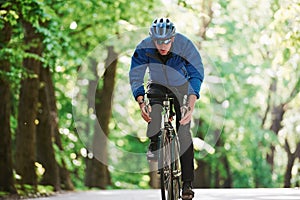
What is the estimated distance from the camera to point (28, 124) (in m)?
16.1

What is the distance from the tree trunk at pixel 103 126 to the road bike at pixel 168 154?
15781mm

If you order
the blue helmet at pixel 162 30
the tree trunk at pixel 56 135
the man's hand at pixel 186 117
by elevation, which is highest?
the blue helmet at pixel 162 30

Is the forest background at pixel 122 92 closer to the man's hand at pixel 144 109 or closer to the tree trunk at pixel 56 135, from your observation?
the tree trunk at pixel 56 135

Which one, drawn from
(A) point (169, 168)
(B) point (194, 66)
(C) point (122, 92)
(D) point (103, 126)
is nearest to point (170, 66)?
(B) point (194, 66)

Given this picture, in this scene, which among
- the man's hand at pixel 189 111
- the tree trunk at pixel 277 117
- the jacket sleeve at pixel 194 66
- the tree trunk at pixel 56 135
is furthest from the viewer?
the tree trunk at pixel 277 117

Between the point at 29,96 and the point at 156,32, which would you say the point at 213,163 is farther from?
the point at 156,32

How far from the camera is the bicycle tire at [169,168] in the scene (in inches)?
319

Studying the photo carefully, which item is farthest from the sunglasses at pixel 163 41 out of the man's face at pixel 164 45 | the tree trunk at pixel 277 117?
the tree trunk at pixel 277 117

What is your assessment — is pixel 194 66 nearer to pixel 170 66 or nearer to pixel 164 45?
pixel 170 66

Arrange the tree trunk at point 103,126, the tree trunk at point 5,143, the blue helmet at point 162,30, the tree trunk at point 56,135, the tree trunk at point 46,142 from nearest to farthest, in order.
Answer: the blue helmet at point 162,30, the tree trunk at point 5,143, the tree trunk at point 46,142, the tree trunk at point 56,135, the tree trunk at point 103,126

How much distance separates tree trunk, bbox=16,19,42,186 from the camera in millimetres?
15977

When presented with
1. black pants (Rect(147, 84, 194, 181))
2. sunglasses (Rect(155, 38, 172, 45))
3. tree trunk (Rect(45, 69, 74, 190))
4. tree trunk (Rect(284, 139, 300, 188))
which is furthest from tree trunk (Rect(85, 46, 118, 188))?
sunglasses (Rect(155, 38, 172, 45))

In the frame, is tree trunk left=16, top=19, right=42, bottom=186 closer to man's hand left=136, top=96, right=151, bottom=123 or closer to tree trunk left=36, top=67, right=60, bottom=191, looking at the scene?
tree trunk left=36, top=67, right=60, bottom=191

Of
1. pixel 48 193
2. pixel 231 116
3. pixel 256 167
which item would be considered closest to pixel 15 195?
pixel 48 193
